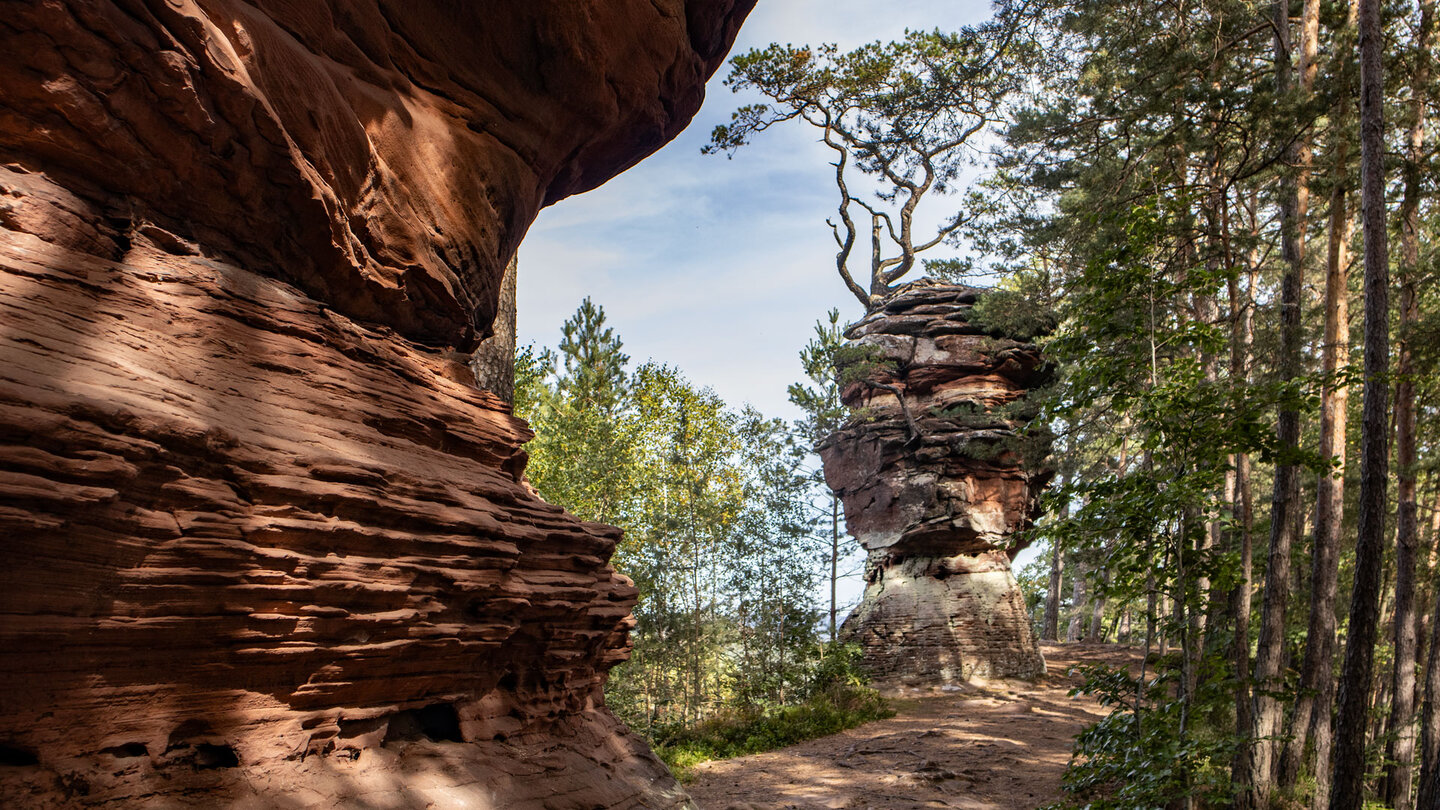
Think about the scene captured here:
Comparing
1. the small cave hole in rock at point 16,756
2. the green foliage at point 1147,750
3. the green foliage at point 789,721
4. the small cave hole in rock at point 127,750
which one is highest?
the small cave hole in rock at point 16,756

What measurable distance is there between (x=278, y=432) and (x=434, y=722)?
2.38m

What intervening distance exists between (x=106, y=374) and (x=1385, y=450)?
9562 millimetres

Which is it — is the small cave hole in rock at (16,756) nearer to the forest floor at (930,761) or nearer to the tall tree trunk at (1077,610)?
the forest floor at (930,761)

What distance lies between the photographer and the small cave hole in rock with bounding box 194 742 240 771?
3752mm

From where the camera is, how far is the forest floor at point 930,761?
1064 cm

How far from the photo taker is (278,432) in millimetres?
4137

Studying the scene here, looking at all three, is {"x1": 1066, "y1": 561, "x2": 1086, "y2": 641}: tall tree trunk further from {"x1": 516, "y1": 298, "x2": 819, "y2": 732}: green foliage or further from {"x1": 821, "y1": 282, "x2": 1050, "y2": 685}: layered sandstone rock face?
{"x1": 516, "y1": 298, "x2": 819, "y2": 732}: green foliage

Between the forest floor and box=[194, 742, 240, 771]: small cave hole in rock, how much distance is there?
6.79m

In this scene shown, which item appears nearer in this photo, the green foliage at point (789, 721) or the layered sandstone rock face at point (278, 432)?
the layered sandstone rock face at point (278, 432)

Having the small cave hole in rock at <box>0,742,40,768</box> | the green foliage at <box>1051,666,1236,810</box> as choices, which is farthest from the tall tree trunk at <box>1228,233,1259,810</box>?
the small cave hole in rock at <box>0,742,40,768</box>

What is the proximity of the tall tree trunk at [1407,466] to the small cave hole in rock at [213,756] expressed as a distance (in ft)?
40.0

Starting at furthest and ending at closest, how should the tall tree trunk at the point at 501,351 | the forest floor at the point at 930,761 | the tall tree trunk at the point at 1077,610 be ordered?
the tall tree trunk at the point at 1077,610 < the forest floor at the point at 930,761 < the tall tree trunk at the point at 501,351

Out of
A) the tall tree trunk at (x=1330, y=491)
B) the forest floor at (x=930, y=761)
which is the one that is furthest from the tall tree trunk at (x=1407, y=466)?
the forest floor at (x=930, y=761)

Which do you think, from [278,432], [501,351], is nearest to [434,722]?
[278,432]
